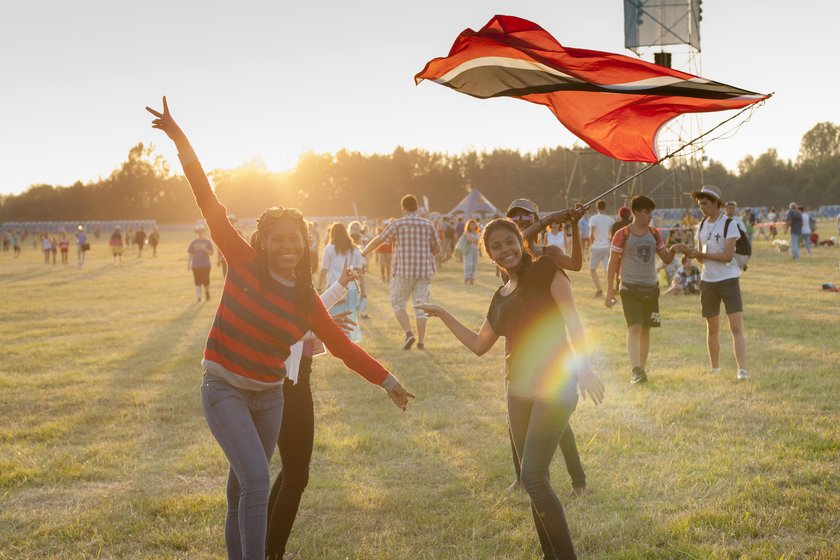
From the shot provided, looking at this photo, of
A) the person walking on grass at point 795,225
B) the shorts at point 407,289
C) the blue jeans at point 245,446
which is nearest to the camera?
the blue jeans at point 245,446

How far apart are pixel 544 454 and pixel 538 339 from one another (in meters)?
0.59

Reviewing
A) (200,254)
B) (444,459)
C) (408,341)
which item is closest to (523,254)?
(444,459)

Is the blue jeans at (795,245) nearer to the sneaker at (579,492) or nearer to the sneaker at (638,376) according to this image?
the sneaker at (638,376)

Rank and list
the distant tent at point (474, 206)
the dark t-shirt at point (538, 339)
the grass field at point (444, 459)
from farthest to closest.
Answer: the distant tent at point (474, 206), the grass field at point (444, 459), the dark t-shirt at point (538, 339)

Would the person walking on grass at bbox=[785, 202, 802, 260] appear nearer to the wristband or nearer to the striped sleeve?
the striped sleeve

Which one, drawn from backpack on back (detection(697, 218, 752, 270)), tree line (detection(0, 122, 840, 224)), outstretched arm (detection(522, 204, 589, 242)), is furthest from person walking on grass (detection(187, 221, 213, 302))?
tree line (detection(0, 122, 840, 224))

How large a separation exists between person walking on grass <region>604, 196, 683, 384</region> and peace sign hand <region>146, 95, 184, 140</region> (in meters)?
6.12

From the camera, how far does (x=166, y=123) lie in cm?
386

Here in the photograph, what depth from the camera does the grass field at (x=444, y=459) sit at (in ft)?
15.5

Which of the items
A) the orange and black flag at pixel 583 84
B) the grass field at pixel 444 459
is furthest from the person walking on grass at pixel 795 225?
the orange and black flag at pixel 583 84

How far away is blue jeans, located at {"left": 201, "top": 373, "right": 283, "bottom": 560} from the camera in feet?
11.6

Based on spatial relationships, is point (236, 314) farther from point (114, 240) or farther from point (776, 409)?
point (114, 240)

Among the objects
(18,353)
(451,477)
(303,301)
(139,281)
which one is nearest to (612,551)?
(451,477)

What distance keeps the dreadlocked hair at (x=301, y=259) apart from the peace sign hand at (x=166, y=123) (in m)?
0.57
